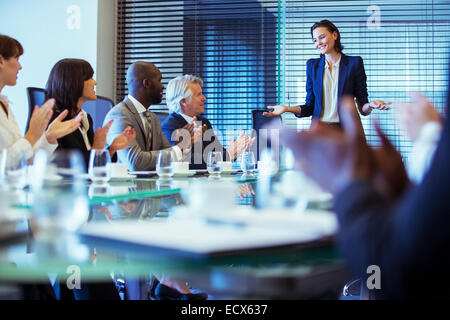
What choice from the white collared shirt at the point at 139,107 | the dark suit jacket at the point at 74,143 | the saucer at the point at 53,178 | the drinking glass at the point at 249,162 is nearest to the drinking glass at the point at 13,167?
the saucer at the point at 53,178

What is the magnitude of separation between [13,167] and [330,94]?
2901 mm

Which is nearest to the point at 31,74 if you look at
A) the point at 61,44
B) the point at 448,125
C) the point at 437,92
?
the point at 61,44

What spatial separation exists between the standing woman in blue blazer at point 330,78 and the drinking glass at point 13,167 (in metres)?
2.56

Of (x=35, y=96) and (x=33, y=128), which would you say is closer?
(x=33, y=128)

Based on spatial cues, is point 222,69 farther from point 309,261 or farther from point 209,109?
point 309,261

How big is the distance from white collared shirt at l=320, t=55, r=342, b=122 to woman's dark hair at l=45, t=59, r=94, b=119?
1832 mm

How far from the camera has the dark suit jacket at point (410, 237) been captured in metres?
0.56

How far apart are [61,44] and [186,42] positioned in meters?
1.21

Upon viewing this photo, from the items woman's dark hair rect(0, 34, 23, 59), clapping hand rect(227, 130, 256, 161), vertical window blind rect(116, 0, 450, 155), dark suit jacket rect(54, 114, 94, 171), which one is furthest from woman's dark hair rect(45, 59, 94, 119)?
vertical window blind rect(116, 0, 450, 155)

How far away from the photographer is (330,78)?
155 inches

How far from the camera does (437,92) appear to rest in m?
4.95

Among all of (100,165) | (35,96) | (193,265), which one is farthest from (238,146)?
(193,265)

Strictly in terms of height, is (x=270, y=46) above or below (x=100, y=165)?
above

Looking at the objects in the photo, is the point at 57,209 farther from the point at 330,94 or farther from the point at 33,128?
the point at 330,94
